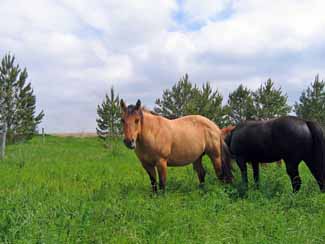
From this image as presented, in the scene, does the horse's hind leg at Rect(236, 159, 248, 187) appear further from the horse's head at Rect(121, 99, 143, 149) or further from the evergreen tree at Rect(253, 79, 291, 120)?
the evergreen tree at Rect(253, 79, 291, 120)

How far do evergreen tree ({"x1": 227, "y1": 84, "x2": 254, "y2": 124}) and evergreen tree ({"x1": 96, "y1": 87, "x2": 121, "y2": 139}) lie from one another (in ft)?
39.6

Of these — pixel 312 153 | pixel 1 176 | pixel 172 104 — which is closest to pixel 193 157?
pixel 312 153

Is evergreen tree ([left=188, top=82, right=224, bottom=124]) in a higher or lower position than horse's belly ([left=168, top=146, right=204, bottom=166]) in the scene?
higher

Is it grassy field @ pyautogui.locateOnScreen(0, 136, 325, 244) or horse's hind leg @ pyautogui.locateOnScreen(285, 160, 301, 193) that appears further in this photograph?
horse's hind leg @ pyautogui.locateOnScreen(285, 160, 301, 193)

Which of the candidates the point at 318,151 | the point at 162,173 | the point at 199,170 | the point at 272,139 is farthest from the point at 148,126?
the point at 318,151

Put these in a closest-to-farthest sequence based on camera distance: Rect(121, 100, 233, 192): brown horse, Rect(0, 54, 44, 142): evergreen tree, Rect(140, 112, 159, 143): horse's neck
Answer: Rect(121, 100, 233, 192): brown horse, Rect(140, 112, 159, 143): horse's neck, Rect(0, 54, 44, 142): evergreen tree

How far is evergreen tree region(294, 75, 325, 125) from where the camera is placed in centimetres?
3175

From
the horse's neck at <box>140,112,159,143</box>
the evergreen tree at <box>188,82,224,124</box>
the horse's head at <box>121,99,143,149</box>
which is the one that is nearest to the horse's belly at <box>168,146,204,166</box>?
the horse's neck at <box>140,112,159,143</box>

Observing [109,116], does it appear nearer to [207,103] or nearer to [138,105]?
[207,103]

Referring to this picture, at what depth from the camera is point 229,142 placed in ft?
24.0

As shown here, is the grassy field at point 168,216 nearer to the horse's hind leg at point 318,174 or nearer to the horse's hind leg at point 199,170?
the horse's hind leg at point 318,174

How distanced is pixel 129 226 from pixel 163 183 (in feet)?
7.75

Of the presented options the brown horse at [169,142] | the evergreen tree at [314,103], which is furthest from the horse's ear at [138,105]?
the evergreen tree at [314,103]

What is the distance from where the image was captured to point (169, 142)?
21.4 ft
